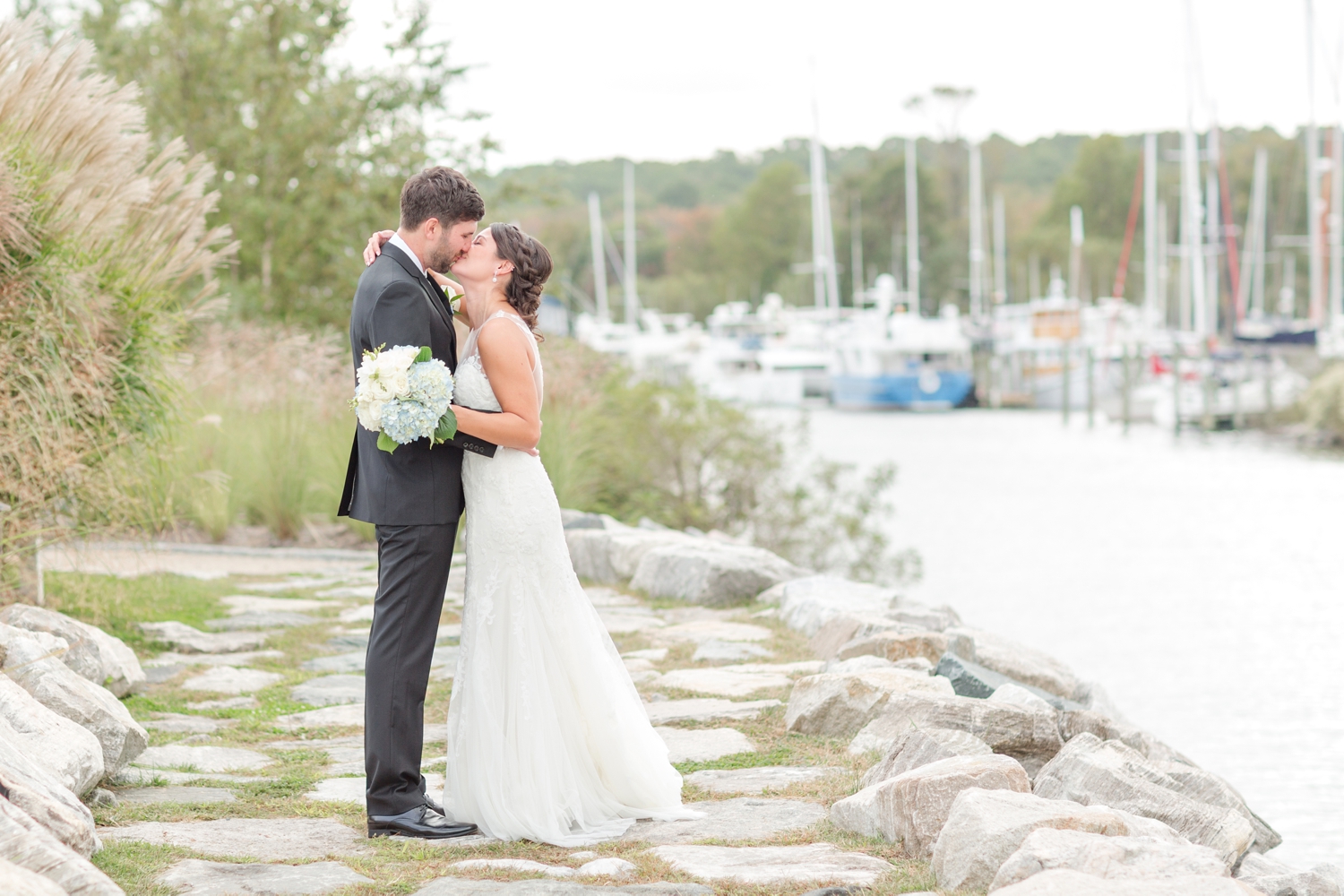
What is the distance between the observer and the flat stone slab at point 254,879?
3496mm

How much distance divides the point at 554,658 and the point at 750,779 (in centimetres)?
91

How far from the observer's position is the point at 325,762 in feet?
16.4

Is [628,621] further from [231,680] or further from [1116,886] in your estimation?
[1116,886]

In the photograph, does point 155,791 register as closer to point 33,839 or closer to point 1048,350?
point 33,839

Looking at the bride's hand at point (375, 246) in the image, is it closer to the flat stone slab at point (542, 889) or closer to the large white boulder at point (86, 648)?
the flat stone slab at point (542, 889)

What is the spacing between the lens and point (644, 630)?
758 cm

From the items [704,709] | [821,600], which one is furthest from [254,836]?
[821,600]

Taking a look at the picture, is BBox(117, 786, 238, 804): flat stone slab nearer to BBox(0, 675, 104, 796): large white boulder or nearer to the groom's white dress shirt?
BBox(0, 675, 104, 796): large white boulder

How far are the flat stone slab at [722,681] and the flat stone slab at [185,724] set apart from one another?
1918mm

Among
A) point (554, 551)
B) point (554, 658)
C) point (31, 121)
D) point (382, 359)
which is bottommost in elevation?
point (554, 658)

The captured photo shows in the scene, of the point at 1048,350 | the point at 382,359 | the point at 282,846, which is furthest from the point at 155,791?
the point at 1048,350

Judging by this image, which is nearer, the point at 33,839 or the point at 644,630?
the point at 33,839

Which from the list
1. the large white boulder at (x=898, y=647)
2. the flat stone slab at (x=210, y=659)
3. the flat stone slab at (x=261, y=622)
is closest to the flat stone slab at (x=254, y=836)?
the flat stone slab at (x=210, y=659)

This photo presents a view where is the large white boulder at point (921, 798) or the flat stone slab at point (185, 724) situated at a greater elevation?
the large white boulder at point (921, 798)
